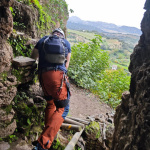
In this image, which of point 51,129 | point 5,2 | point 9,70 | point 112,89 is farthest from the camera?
point 112,89

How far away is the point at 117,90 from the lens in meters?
11.8

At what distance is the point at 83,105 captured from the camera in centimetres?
816

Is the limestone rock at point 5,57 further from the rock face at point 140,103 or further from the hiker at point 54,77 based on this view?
the rock face at point 140,103

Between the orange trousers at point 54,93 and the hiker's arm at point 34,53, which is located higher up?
the hiker's arm at point 34,53

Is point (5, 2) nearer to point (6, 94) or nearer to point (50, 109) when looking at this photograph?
point (6, 94)

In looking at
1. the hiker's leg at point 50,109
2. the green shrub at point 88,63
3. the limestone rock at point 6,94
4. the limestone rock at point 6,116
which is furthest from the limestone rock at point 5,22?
the green shrub at point 88,63

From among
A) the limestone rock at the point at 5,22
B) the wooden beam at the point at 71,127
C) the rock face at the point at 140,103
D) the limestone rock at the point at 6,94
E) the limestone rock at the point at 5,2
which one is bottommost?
the wooden beam at the point at 71,127

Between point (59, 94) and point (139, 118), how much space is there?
1653 millimetres

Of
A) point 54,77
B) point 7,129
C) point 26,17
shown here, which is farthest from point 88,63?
point 7,129

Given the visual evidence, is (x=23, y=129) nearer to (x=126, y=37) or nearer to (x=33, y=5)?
(x=33, y=5)

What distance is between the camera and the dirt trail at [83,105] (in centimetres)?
711

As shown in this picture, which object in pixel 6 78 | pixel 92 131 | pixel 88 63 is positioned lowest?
pixel 92 131

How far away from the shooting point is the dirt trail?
7.11 meters

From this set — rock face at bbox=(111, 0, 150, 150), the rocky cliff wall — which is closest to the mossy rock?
the rocky cliff wall
